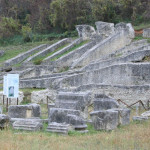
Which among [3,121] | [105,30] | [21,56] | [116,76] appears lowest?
[3,121]

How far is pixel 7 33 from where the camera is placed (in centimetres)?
4347

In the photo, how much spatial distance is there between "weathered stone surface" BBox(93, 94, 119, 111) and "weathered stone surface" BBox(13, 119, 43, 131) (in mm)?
3704

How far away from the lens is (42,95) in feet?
64.1

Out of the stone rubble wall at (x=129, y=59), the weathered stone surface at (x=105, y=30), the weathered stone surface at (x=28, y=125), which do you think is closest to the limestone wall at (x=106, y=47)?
the weathered stone surface at (x=105, y=30)

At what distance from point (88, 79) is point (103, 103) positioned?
599cm

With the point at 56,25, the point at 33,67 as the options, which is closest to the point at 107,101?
the point at 33,67

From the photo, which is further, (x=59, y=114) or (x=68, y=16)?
(x=68, y=16)

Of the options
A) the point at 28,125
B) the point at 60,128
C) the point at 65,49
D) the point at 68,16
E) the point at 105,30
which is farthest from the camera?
the point at 68,16

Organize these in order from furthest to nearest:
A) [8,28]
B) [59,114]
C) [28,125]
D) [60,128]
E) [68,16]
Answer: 1. [8,28]
2. [68,16]
3. [59,114]
4. [28,125]
5. [60,128]

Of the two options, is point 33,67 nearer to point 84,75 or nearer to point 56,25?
point 84,75

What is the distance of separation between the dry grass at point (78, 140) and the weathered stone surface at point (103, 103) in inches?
115

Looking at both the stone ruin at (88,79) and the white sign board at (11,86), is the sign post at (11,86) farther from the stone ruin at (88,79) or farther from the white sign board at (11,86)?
the stone ruin at (88,79)

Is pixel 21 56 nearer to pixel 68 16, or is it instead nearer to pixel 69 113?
pixel 68 16

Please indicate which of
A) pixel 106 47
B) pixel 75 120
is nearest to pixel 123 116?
pixel 75 120
